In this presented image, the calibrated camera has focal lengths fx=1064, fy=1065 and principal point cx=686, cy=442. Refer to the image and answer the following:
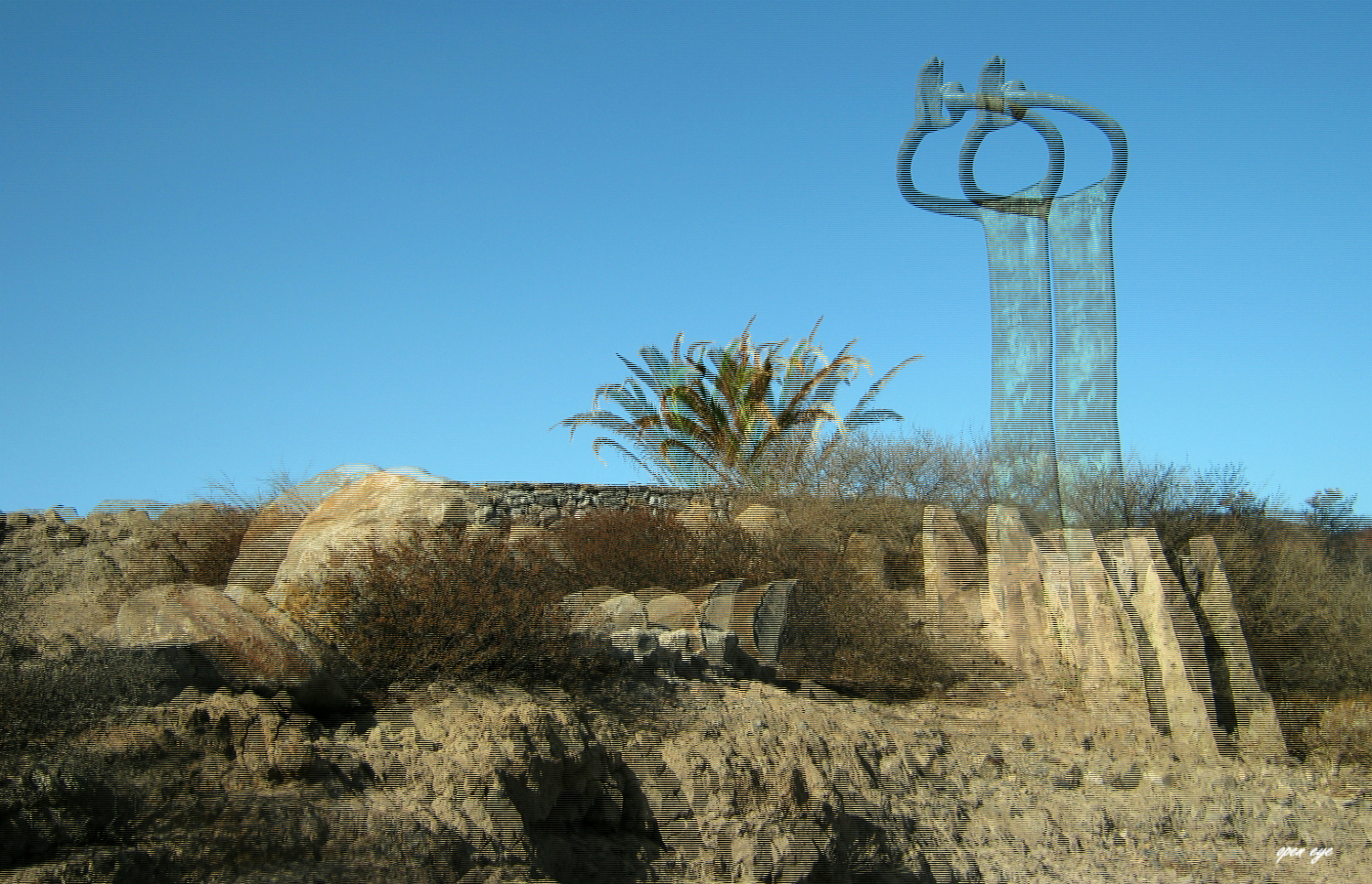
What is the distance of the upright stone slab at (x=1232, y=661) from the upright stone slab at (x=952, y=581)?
5.94ft

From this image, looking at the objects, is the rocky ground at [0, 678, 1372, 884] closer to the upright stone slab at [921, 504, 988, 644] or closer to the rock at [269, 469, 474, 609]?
the upright stone slab at [921, 504, 988, 644]

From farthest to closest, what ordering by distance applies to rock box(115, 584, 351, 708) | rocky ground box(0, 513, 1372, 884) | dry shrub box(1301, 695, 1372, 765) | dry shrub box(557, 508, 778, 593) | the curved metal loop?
the curved metal loop, dry shrub box(557, 508, 778, 593), dry shrub box(1301, 695, 1372, 765), rock box(115, 584, 351, 708), rocky ground box(0, 513, 1372, 884)

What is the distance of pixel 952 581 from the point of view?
407 inches

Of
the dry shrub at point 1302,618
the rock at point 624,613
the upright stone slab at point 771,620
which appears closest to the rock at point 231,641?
the rock at point 624,613

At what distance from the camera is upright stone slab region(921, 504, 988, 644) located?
10.1m

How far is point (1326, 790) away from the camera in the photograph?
332 inches

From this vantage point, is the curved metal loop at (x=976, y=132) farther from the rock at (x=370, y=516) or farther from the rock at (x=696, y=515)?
the rock at (x=370, y=516)

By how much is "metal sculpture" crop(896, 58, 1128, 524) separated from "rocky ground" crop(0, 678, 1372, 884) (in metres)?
3.00

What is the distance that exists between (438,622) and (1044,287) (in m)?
7.75

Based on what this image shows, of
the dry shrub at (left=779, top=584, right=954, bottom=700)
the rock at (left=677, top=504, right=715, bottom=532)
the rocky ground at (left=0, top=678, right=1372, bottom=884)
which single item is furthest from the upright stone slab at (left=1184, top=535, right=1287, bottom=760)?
the rock at (left=677, top=504, right=715, bottom=532)

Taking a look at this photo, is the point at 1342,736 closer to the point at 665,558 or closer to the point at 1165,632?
the point at 1165,632

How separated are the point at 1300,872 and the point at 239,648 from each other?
7476mm

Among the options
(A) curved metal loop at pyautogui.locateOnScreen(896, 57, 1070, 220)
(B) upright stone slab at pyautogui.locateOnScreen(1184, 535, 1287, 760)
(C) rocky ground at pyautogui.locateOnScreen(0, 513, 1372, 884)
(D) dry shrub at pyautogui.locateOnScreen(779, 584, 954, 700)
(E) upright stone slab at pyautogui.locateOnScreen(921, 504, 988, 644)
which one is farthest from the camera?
(A) curved metal loop at pyautogui.locateOnScreen(896, 57, 1070, 220)

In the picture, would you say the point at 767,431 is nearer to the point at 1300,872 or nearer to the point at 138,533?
the point at 138,533
